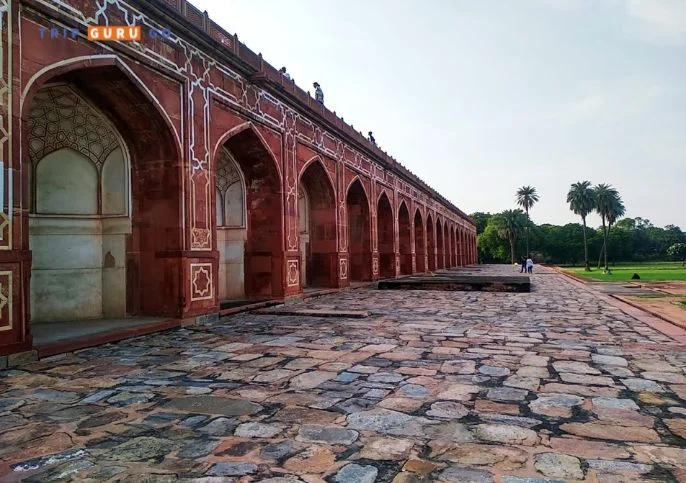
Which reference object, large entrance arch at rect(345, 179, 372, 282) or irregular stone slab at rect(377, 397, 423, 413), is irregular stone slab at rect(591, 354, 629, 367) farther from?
large entrance arch at rect(345, 179, 372, 282)

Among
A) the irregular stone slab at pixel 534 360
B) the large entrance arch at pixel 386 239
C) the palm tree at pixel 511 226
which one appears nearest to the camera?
the irregular stone slab at pixel 534 360

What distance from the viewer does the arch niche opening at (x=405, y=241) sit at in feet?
76.7

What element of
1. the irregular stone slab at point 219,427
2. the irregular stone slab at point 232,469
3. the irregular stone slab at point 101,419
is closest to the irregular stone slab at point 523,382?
the irregular stone slab at point 219,427

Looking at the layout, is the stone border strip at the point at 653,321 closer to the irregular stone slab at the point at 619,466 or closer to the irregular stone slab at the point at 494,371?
the irregular stone slab at the point at 494,371

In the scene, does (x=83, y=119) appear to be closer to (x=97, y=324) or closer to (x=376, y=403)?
(x=97, y=324)

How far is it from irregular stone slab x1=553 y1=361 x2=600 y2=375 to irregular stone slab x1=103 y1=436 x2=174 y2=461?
3.41m

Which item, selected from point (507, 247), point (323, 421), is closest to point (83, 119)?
point (323, 421)

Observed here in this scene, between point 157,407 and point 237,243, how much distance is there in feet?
27.4

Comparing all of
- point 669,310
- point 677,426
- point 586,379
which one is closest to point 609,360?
point 586,379

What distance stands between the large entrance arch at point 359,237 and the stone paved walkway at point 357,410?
11.2 m

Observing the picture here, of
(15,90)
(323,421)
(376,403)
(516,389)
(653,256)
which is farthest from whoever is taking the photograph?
(653,256)

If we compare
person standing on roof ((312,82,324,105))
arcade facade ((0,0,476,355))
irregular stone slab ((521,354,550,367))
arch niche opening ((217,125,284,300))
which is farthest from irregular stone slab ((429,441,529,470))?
person standing on roof ((312,82,324,105))

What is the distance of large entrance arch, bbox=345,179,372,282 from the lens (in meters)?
17.5

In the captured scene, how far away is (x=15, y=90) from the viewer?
5.20 m
